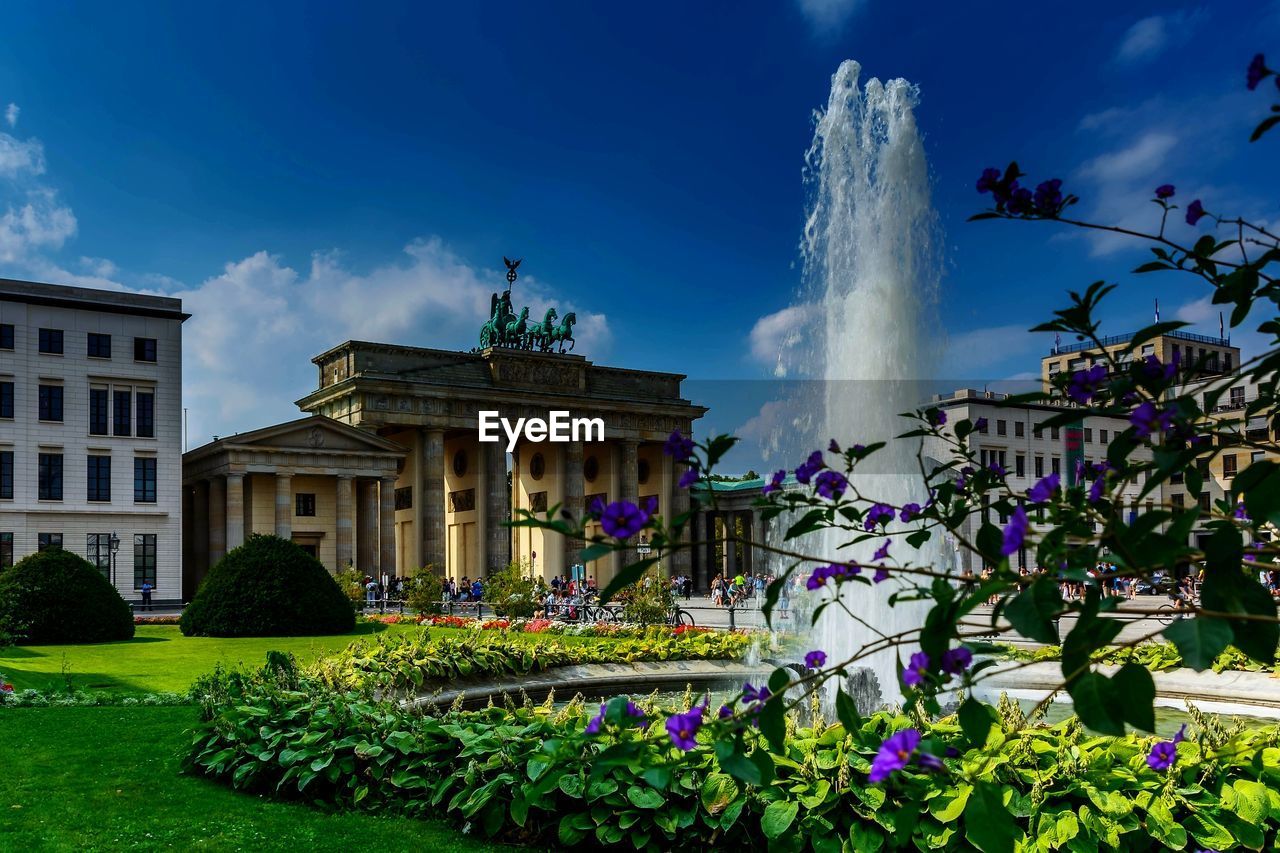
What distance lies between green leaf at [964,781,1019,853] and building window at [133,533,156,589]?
56.6m

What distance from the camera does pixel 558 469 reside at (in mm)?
75875

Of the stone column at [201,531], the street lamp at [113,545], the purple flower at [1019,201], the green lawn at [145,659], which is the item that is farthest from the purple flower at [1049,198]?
the stone column at [201,531]

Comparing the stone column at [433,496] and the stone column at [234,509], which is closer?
the stone column at [234,509]

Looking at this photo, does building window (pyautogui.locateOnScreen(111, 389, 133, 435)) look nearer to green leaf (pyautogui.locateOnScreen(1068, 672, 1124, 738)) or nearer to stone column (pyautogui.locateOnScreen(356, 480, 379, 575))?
stone column (pyautogui.locateOnScreen(356, 480, 379, 575))

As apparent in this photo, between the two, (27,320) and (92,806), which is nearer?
(92,806)

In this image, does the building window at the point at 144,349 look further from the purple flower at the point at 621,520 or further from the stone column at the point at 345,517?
the purple flower at the point at 621,520

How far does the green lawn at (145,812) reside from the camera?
761cm

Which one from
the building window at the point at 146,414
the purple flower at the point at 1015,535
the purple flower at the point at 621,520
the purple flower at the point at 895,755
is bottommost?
the purple flower at the point at 895,755

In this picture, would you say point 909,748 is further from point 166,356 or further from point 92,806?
point 166,356

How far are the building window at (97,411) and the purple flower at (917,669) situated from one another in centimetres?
5673

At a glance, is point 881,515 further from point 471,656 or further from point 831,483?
point 471,656

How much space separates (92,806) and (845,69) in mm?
18253

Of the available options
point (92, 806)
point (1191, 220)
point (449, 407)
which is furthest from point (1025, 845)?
point (449, 407)

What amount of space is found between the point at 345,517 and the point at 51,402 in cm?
1591
